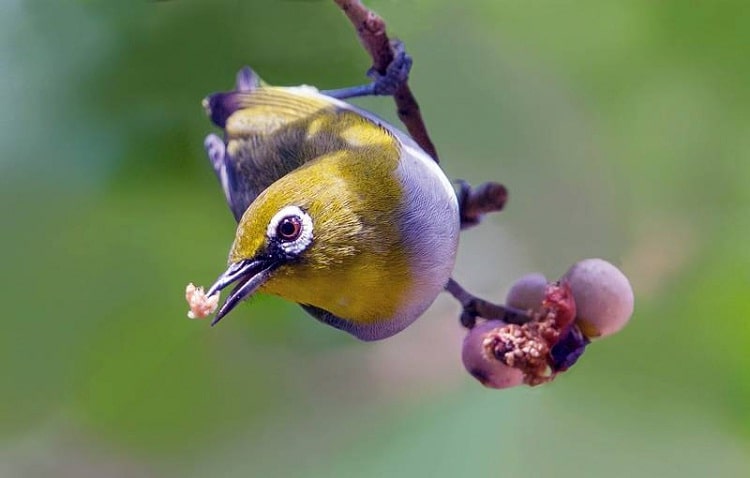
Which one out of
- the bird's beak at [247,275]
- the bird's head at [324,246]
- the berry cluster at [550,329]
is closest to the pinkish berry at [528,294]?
the berry cluster at [550,329]

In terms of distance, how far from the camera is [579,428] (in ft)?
2.10

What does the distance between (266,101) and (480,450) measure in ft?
1.21

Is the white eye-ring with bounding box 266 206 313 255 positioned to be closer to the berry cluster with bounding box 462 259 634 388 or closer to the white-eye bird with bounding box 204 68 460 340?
the white-eye bird with bounding box 204 68 460 340

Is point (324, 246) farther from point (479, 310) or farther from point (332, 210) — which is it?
point (479, 310)

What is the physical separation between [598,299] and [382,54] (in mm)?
235

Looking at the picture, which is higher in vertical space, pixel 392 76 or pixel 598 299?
pixel 392 76

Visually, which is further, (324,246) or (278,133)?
(278,133)

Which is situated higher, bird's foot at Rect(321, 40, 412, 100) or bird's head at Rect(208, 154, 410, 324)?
bird's foot at Rect(321, 40, 412, 100)

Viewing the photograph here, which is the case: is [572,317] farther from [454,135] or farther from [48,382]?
[48,382]

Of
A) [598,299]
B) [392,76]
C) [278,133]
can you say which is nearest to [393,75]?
[392,76]

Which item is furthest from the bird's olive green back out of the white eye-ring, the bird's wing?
the white eye-ring

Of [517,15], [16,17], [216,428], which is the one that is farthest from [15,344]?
[517,15]

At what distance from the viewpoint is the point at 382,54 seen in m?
0.52

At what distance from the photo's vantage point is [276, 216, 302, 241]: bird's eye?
40 centimetres
